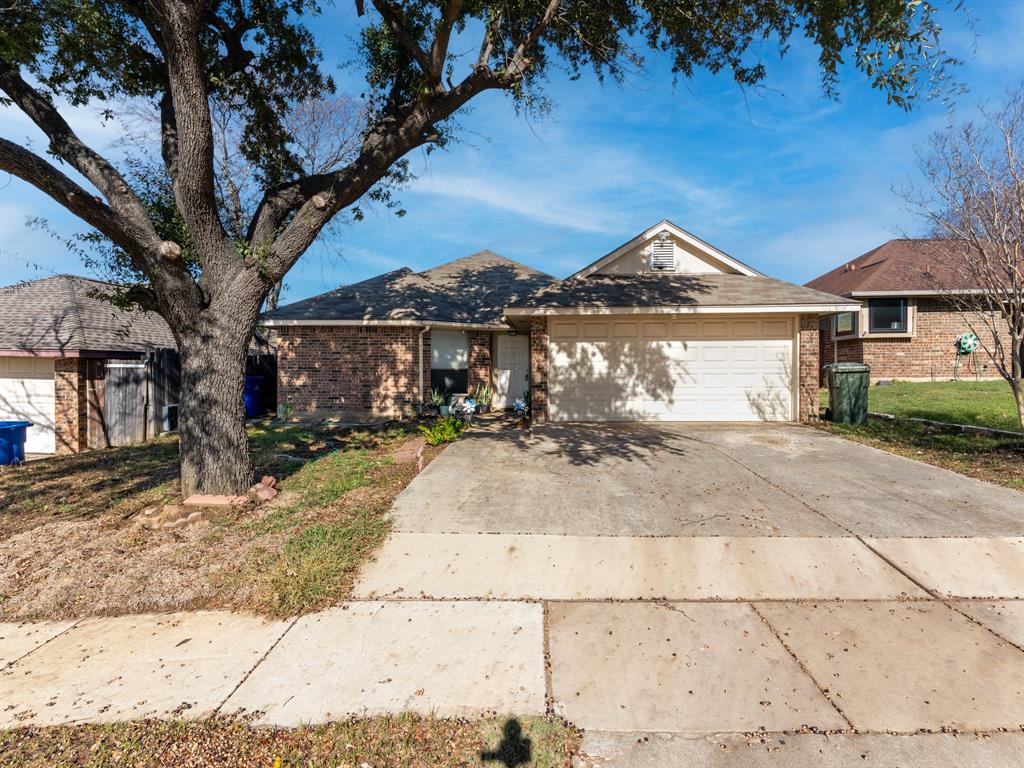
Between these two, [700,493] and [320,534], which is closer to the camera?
[320,534]

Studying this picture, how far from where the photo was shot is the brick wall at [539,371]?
11.8m

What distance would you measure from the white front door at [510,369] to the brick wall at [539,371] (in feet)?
11.8

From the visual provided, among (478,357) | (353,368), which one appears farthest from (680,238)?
(353,368)

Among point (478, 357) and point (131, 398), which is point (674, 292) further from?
point (131, 398)

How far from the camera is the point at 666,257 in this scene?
13.3 m

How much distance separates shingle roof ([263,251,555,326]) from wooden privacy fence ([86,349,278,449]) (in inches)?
117

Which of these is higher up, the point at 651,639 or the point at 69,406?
the point at 69,406

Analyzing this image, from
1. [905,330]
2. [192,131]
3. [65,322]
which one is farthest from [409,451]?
[905,330]

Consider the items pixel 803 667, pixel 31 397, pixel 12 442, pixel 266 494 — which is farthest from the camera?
pixel 31 397

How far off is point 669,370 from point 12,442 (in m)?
14.0

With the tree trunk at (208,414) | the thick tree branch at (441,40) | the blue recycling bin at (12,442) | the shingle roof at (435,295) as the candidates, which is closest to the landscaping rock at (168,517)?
the tree trunk at (208,414)

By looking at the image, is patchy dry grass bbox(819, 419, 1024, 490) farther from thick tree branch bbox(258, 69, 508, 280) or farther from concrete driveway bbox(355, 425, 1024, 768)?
thick tree branch bbox(258, 69, 508, 280)

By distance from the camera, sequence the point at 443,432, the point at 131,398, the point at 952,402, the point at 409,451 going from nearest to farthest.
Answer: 1. the point at 409,451
2. the point at 443,432
3. the point at 131,398
4. the point at 952,402

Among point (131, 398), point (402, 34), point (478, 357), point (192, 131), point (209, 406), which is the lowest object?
point (131, 398)
